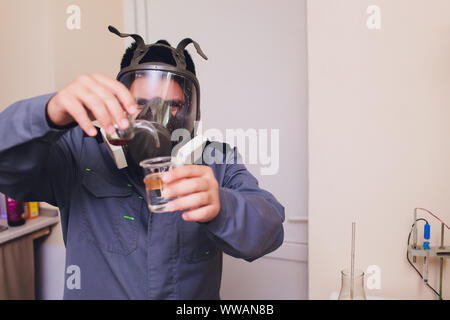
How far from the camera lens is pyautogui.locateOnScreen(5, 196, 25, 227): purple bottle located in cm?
175

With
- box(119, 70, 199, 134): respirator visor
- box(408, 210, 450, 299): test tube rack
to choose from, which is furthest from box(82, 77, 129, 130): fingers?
box(408, 210, 450, 299): test tube rack

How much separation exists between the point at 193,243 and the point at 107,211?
0.91 ft

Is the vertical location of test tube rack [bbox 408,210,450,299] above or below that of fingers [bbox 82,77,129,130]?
below

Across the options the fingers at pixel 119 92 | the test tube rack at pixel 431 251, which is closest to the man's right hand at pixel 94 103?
the fingers at pixel 119 92

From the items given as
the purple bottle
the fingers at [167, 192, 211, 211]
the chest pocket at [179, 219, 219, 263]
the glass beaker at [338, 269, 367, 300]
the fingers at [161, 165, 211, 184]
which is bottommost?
the glass beaker at [338, 269, 367, 300]

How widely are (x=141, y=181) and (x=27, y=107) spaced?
1.27ft

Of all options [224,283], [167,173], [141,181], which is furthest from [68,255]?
[224,283]

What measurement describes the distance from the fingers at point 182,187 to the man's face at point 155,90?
391mm

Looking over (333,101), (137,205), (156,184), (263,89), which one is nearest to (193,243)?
(137,205)

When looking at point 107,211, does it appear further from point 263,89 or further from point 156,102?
point 263,89

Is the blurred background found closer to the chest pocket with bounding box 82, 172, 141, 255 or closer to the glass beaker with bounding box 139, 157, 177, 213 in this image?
the chest pocket with bounding box 82, 172, 141, 255

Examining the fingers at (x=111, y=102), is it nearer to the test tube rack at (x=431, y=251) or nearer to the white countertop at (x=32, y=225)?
the test tube rack at (x=431, y=251)

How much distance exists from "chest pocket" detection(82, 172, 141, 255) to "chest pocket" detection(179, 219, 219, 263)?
14 cm

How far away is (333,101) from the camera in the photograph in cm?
134
